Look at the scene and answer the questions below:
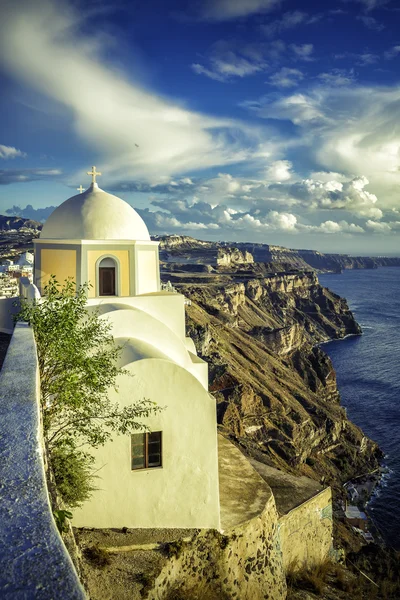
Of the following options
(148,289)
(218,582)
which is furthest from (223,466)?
(148,289)

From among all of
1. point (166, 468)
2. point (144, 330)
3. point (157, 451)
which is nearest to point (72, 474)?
point (157, 451)

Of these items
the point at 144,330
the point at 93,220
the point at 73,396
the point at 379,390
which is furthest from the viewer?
the point at 379,390

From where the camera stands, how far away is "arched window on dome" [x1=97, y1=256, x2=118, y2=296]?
52.1 feet

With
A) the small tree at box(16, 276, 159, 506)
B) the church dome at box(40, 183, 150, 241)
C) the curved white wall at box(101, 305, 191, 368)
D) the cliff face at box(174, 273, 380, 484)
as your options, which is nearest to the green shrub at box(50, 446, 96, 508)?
the small tree at box(16, 276, 159, 506)

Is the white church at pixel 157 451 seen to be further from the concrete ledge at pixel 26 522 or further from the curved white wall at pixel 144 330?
the concrete ledge at pixel 26 522

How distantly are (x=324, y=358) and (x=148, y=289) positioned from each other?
54.7 m

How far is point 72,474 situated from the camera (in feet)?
31.2

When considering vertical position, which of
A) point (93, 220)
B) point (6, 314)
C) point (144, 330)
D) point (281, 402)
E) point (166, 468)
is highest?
point (93, 220)

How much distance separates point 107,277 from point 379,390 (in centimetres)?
5455

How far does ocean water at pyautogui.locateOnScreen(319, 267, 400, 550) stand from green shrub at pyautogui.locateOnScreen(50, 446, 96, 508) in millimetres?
27986

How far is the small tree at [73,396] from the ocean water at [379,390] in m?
28.1

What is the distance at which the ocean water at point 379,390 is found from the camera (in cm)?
3591

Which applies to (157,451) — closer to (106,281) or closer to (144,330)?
(144,330)

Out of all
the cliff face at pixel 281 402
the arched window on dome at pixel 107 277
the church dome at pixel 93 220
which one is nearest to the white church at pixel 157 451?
the arched window on dome at pixel 107 277
